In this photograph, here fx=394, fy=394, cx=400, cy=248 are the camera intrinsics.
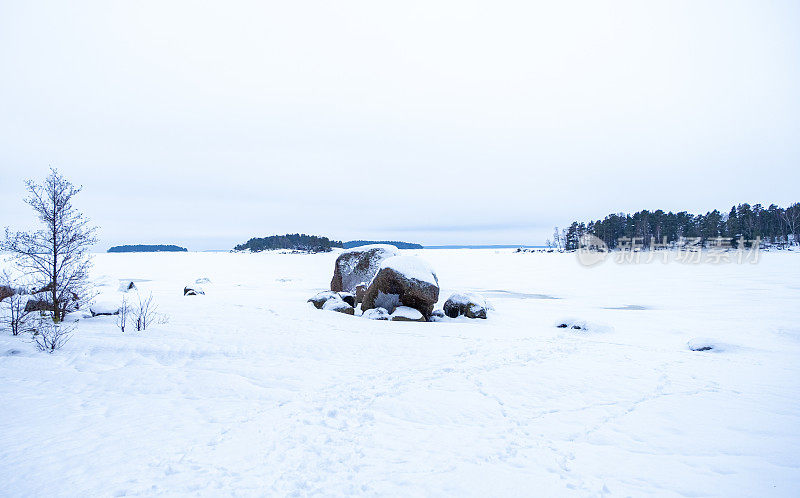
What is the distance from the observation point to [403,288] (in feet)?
46.2

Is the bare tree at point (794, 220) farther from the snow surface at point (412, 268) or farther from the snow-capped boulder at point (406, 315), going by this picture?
the snow-capped boulder at point (406, 315)

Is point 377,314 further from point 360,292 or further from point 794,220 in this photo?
point 794,220

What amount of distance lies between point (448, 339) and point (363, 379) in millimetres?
3991

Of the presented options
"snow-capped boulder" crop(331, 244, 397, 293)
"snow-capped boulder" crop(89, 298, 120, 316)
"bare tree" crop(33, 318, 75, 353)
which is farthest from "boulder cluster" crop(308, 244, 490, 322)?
"bare tree" crop(33, 318, 75, 353)

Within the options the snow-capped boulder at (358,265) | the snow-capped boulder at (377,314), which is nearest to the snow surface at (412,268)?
the snow-capped boulder at (377,314)

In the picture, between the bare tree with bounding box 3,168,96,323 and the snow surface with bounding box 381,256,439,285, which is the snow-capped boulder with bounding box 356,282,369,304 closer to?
the snow surface with bounding box 381,256,439,285

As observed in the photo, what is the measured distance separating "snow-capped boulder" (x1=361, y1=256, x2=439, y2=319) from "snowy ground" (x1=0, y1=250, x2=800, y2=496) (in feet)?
10.4

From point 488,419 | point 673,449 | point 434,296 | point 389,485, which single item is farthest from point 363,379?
point 434,296

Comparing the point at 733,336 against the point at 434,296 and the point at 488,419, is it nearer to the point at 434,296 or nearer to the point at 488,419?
the point at 434,296

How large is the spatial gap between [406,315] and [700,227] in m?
107

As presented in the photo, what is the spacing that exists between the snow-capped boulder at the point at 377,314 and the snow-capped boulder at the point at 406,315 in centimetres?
30

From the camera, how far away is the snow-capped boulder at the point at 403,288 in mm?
14031

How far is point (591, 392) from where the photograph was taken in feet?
21.5

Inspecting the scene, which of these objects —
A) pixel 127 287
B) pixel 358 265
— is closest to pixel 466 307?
pixel 358 265
